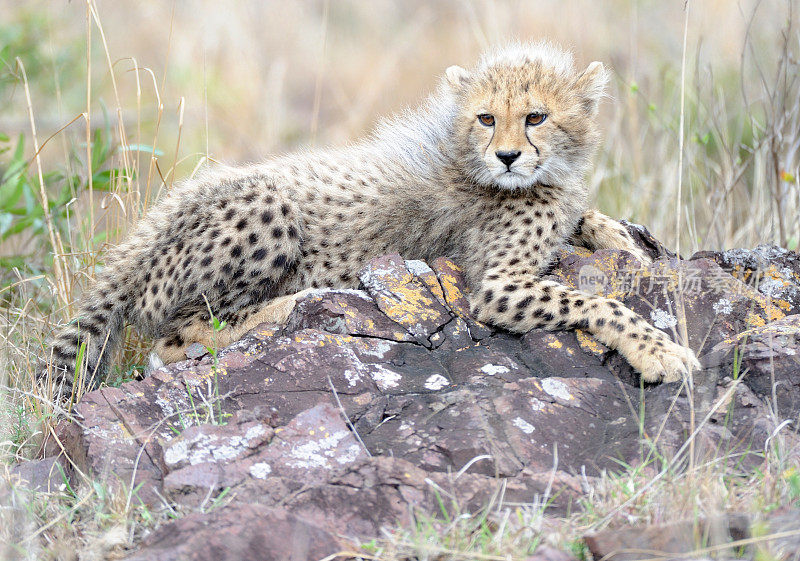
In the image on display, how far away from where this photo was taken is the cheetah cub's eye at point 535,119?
368cm

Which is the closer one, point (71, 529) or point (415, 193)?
point (71, 529)

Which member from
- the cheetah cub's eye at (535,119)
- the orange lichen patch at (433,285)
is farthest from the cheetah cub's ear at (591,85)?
the orange lichen patch at (433,285)

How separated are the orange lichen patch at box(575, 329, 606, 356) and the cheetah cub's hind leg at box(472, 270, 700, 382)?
0.8 inches

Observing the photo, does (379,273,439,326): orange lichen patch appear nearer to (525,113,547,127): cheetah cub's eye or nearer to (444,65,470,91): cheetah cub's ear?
(525,113,547,127): cheetah cub's eye

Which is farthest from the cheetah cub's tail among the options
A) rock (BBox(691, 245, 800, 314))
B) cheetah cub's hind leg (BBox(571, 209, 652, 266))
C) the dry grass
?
rock (BBox(691, 245, 800, 314))

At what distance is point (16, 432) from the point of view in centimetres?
321

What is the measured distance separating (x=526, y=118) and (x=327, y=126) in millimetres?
6016

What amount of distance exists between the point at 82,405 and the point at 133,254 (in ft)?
3.61

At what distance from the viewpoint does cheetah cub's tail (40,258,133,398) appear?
369 centimetres

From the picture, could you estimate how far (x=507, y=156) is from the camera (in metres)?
3.59

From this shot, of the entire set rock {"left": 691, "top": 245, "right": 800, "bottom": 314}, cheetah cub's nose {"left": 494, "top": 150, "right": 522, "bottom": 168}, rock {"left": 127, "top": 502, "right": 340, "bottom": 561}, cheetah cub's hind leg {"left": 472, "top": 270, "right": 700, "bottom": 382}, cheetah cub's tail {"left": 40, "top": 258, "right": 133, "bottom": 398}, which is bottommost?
cheetah cub's tail {"left": 40, "top": 258, "right": 133, "bottom": 398}

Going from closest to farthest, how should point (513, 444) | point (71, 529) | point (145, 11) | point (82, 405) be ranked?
1. point (71, 529)
2. point (513, 444)
3. point (82, 405)
4. point (145, 11)

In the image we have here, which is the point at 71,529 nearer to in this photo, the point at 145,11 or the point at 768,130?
the point at 768,130

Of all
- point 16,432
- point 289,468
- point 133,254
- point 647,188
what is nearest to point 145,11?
point 647,188
